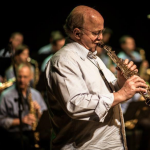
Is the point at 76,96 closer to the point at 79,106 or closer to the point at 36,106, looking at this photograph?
the point at 79,106

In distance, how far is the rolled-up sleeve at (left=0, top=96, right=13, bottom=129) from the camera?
4.54m

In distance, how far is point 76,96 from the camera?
2105 millimetres

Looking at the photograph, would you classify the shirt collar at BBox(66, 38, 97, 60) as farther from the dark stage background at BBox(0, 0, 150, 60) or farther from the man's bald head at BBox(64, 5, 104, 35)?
the dark stage background at BBox(0, 0, 150, 60)

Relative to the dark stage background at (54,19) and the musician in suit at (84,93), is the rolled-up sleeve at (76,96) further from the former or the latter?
the dark stage background at (54,19)

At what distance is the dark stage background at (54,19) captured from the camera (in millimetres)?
8609

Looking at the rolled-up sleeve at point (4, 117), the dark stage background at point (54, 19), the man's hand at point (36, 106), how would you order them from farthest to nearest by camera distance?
the dark stage background at point (54, 19), the man's hand at point (36, 106), the rolled-up sleeve at point (4, 117)

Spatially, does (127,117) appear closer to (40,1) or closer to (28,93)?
(28,93)

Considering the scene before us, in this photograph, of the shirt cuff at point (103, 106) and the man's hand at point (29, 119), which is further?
the man's hand at point (29, 119)

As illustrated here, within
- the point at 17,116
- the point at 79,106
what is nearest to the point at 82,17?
the point at 79,106

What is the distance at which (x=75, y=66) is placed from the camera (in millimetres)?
2240

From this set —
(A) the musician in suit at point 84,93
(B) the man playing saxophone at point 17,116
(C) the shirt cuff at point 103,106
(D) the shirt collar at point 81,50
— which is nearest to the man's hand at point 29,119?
(B) the man playing saxophone at point 17,116

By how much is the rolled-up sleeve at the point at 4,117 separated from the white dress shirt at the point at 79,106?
230 centimetres

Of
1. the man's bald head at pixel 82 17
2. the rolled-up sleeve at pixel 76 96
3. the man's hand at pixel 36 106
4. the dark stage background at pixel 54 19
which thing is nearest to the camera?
the rolled-up sleeve at pixel 76 96

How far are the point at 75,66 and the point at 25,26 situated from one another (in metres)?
6.98
